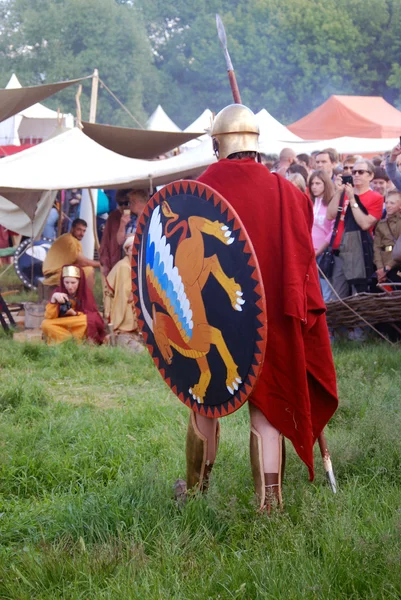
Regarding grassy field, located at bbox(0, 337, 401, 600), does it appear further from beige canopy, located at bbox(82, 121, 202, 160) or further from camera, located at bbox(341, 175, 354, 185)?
beige canopy, located at bbox(82, 121, 202, 160)

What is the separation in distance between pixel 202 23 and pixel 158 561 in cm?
4859

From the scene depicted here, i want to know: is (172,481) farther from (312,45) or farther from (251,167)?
(312,45)

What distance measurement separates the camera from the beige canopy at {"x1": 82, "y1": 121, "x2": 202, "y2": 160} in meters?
10.8

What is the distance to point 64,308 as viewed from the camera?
28.4 ft

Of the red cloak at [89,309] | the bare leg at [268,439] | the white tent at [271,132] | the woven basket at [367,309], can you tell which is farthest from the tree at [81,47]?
the bare leg at [268,439]

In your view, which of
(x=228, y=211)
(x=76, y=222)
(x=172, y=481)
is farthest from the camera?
(x=76, y=222)

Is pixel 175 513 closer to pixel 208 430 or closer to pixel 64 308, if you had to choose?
pixel 208 430

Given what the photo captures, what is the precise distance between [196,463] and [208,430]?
14cm

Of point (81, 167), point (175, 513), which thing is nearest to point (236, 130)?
point (175, 513)

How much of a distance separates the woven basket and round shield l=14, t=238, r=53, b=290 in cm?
474

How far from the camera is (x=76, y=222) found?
10188 millimetres

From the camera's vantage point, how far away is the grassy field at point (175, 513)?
2.94 meters

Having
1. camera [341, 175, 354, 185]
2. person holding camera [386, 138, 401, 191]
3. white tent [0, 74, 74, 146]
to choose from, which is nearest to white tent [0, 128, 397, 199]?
camera [341, 175, 354, 185]

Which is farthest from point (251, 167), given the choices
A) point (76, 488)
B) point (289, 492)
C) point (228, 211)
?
point (76, 488)
